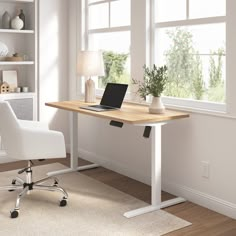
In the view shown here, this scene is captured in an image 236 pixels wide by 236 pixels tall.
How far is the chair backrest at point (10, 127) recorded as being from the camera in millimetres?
3168

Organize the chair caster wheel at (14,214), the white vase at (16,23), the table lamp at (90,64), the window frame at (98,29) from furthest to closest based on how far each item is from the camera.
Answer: the white vase at (16,23) < the window frame at (98,29) < the table lamp at (90,64) < the chair caster wheel at (14,214)

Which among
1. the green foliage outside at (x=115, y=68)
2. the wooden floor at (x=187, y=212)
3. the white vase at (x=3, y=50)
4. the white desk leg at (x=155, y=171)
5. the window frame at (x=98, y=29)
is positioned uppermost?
the window frame at (x=98, y=29)

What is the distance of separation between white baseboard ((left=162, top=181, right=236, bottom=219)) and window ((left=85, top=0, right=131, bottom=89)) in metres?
1.26

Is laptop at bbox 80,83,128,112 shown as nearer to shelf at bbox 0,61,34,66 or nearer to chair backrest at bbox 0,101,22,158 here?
chair backrest at bbox 0,101,22,158

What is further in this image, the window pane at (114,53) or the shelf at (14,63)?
the shelf at (14,63)

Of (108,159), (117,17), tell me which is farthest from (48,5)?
(108,159)

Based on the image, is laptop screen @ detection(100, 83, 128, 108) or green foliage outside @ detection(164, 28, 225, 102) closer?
green foliage outside @ detection(164, 28, 225, 102)

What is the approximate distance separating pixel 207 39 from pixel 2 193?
87.9 inches

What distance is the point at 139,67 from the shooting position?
3.96 metres

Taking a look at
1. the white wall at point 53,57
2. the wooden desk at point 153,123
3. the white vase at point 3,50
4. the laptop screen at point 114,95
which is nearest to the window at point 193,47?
the wooden desk at point 153,123

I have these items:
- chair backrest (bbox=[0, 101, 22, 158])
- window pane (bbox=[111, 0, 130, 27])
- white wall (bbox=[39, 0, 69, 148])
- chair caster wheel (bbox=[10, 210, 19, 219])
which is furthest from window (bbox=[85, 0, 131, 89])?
chair caster wheel (bbox=[10, 210, 19, 219])

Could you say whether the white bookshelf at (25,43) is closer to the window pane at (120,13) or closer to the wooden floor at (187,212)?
the window pane at (120,13)

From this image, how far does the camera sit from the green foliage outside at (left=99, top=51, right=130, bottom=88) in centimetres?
439

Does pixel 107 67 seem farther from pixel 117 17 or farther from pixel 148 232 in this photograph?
pixel 148 232
